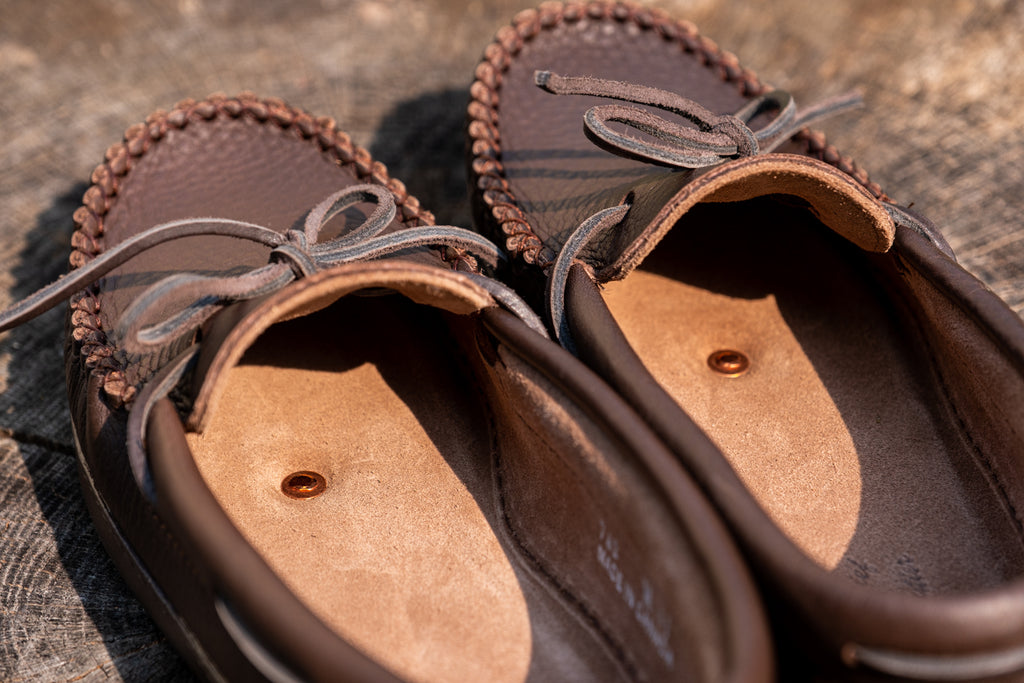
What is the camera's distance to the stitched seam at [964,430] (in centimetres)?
106

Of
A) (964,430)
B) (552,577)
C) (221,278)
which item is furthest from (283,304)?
(964,430)

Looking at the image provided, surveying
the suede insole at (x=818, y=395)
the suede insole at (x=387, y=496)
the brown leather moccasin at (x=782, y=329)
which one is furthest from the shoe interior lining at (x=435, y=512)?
the suede insole at (x=818, y=395)

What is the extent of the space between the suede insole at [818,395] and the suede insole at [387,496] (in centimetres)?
31

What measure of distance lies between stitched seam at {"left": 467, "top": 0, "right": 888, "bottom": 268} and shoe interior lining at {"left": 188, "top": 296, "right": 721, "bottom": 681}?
175 mm

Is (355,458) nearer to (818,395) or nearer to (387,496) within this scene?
(387,496)

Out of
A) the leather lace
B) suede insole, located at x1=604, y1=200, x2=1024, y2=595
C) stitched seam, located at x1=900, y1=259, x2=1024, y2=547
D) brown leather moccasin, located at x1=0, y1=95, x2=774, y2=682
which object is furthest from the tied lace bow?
stitched seam, located at x1=900, y1=259, x2=1024, y2=547

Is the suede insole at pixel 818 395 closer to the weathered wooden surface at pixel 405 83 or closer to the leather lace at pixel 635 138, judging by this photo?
the leather lace at pixel 635 138

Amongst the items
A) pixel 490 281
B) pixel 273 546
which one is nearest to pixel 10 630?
pixel 273 546

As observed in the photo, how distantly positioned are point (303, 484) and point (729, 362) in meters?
0.63

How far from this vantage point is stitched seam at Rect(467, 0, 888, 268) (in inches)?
53.0

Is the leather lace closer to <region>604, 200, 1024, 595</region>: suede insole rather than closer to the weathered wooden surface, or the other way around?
<region>604, 200, 1024, 595</region>: suede insole

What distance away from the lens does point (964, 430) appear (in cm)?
117

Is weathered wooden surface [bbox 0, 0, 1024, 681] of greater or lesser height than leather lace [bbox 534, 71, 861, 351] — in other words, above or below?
above

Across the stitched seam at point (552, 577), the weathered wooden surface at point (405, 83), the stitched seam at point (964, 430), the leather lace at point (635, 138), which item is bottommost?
the stitched seam at point (552, 577)
